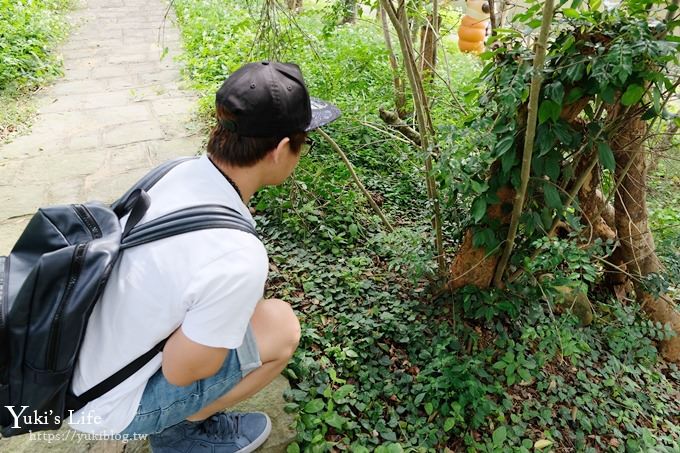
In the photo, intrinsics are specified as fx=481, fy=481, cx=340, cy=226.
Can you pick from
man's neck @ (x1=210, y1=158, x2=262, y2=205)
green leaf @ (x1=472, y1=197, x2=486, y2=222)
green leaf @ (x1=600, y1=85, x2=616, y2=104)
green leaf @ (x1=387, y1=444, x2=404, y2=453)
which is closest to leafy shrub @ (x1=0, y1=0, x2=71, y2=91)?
man's neck @ (x1=210, y1=158, x2=262, y2=205)

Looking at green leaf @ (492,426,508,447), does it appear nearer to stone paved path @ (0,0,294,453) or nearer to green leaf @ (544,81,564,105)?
stone paved path @ (0,0,294,453)

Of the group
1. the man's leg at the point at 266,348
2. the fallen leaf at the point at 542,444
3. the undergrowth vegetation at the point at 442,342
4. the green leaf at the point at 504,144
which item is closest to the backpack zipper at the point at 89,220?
the man's leg at the point at 266,348

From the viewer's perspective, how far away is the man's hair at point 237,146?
58.7 inches

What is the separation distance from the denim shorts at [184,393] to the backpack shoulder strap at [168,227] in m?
0.11

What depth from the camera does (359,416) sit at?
2.29 m

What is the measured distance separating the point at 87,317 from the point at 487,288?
2105 mm

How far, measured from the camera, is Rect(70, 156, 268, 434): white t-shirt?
127 cm

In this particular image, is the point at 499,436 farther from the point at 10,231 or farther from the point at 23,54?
the point at 23,54

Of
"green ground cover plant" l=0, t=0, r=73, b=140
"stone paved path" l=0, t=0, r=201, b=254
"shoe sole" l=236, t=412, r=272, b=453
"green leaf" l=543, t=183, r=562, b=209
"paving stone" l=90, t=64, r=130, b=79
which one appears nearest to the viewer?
"shoe sole" l=236, t=412, r=272, b=453

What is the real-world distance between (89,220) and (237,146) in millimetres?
480

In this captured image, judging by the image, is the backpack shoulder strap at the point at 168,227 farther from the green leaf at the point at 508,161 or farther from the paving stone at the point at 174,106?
the paving stone at the point at 174,106

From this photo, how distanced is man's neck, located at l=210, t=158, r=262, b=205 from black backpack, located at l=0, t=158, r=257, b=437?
0.55ft

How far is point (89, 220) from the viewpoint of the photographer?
1396mm

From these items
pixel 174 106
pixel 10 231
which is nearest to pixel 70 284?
pixel 10 231
